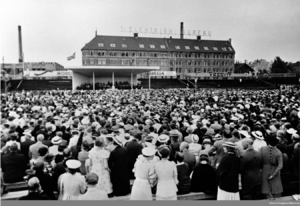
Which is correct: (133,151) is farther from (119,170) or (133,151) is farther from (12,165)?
(12,165)

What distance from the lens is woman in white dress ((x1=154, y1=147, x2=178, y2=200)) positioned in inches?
192

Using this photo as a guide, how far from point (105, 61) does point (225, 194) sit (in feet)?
236

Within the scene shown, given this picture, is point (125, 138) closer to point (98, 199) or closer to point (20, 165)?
point (20, 165)

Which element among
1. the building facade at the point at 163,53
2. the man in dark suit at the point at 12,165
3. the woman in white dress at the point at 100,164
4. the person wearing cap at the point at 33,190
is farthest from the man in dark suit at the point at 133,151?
the building facade at the point at 163,53

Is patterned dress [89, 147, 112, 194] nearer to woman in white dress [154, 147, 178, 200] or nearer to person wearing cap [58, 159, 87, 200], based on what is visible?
person wearing cap [58, 159, 87, 200]

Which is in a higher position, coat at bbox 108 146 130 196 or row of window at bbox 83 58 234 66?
row of window at bbox 83 58 234 66

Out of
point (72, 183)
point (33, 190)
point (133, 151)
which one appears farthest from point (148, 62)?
point (33, 190)

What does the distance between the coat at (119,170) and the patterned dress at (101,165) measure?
0.10 m

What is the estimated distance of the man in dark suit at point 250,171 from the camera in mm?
5430

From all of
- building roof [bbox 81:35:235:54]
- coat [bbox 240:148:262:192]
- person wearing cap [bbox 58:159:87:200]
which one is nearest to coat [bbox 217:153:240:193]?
coat [bbox 240:148:262:192]

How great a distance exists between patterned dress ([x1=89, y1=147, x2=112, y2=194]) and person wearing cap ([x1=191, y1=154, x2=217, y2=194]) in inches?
71.3

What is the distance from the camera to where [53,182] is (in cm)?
517

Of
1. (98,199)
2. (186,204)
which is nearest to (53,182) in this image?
(98,199)

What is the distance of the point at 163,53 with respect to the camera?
8106cm
